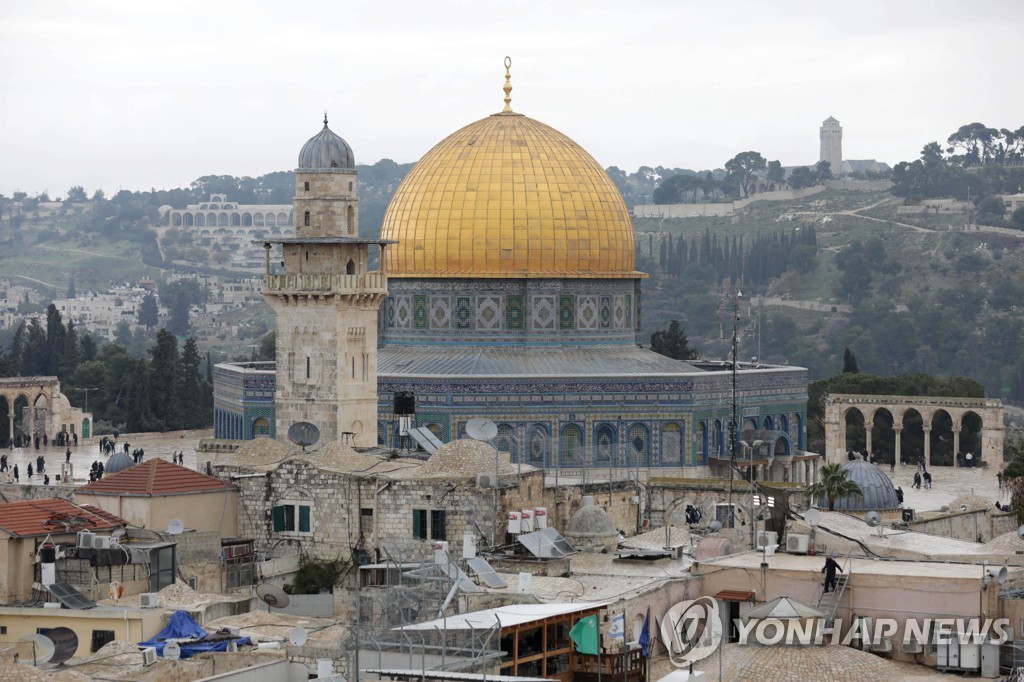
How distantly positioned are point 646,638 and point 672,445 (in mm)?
19441

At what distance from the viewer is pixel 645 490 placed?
41.7 meters

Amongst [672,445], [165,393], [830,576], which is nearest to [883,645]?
[830,576]

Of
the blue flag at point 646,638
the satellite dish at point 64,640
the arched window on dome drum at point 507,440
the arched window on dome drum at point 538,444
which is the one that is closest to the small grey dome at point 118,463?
the arched window on dome drum at point 507,440

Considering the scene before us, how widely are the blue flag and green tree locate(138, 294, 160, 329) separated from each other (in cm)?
13611

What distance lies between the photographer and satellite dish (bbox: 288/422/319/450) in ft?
126

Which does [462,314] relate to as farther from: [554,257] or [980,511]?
[980,511]

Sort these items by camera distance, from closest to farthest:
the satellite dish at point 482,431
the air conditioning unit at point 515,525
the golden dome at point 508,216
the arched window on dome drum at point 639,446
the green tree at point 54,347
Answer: the air conditioning unit at point 515,525, the satellite dish at point 482,431, the arched window on dome drum at point 639,446, the golden dome at point 508,216, the green tree at point 54,347

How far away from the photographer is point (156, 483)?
34469 mm

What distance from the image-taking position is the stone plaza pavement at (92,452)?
49.2m

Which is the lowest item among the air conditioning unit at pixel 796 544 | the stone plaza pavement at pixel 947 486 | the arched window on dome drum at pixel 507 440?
the stone plaza pavement at pixel 947 486

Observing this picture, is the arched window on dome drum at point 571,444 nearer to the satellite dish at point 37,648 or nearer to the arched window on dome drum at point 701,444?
the arched window on dome drum at point 701,444

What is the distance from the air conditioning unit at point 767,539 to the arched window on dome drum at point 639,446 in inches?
599

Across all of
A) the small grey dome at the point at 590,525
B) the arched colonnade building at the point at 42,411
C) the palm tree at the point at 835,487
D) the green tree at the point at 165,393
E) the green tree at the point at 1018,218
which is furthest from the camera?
the green tree at the point at 1018,218

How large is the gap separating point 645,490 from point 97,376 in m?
32.3
